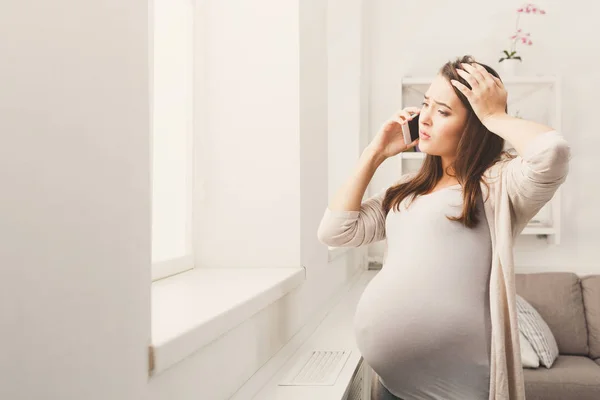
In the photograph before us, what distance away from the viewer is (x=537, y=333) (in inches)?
117

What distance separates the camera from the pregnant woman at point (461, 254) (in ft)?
4.25

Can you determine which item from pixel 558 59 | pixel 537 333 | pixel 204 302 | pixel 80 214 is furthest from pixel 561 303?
pixel 80 214

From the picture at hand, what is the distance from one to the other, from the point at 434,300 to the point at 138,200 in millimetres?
720

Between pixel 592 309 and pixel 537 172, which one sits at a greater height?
pixel 537 172

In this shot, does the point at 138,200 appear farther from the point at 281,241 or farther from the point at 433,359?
the point at 281,241

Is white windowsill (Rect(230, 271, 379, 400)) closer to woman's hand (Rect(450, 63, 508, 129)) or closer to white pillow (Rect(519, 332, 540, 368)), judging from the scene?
woman's hand (Rect(450, 63, 508, 129))

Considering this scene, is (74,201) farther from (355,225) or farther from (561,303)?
(561,303)

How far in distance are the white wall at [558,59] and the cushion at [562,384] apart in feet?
3.22

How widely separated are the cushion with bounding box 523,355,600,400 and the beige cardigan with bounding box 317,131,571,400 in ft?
5.35

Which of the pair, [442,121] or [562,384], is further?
[562,384]

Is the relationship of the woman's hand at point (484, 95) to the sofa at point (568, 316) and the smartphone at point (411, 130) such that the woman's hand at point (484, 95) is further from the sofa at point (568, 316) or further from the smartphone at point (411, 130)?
the sofa at point (568, 316)

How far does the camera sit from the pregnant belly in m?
1.32

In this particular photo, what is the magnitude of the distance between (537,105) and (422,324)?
274cm

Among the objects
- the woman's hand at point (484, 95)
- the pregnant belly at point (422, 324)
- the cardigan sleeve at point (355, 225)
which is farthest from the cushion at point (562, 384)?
the woman's hand at point (484, 95)
